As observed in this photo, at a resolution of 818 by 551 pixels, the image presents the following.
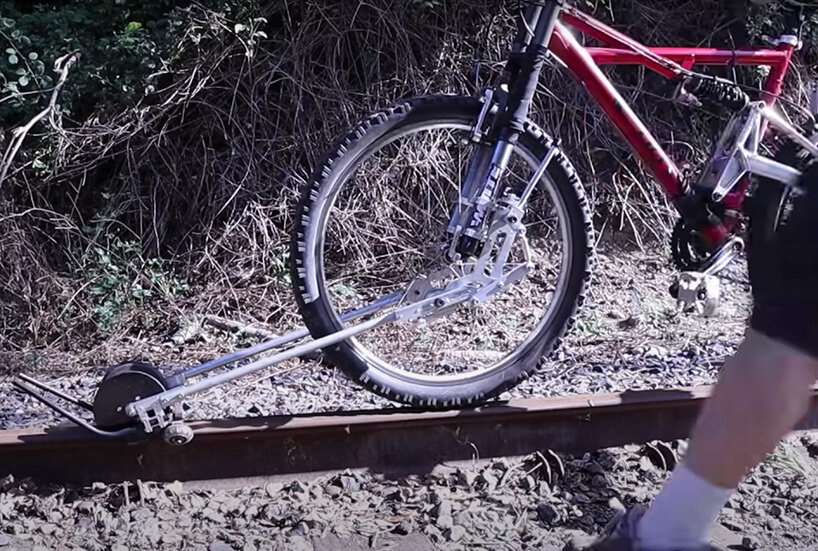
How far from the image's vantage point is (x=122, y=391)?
3238 millimetres

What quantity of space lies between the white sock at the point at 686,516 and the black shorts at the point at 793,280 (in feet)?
1.27

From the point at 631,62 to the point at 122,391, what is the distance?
7.30 ft

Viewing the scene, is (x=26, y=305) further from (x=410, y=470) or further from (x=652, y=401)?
(x=652, y=401)

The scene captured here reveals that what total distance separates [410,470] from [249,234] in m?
2.29

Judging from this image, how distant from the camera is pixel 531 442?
141 inches

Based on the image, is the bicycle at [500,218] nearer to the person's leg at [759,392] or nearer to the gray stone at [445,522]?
the gray stone at [445,522]

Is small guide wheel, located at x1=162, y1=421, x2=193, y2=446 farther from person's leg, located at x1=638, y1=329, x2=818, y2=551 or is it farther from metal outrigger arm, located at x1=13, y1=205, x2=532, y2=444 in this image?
person's leg, located at x1=638, y1=329, x2=818, y2=551

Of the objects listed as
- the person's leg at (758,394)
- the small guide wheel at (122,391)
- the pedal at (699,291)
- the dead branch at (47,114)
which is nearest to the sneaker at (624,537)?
the person's leg at (758,394)

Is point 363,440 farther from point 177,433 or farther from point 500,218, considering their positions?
point 500,218

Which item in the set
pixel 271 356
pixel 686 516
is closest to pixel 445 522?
pixel 271 356

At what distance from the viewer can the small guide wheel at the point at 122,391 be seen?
3240 millimetres

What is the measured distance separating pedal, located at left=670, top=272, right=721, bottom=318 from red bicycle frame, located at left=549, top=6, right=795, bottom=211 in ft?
0.59

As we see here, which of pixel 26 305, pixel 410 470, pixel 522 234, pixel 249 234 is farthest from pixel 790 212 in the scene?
pixel 26 305

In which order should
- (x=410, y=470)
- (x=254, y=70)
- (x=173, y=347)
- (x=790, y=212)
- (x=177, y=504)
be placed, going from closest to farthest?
(x=790, y=212) → (x=177, y=504) → (x=410, y=470) → (x=173, y=347) → (x=254, y=70)
